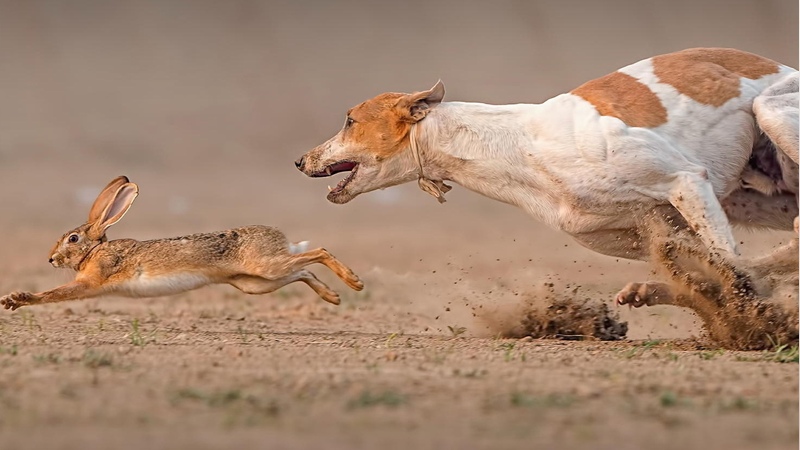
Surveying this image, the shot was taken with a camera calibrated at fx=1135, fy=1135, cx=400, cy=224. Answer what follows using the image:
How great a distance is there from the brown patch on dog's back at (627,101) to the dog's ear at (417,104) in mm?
834

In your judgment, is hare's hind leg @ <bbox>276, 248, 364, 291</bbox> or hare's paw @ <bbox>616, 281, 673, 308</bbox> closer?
→ hare's paw @ <bbox>616, 281, 673, 308</bbox>

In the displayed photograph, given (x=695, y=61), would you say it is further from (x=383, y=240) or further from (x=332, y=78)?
(x=332, y=78)

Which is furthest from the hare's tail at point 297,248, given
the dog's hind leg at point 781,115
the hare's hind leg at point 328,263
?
the dog's hind leg at point 781,115

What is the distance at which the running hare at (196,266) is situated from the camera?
795 cm

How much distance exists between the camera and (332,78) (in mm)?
24969

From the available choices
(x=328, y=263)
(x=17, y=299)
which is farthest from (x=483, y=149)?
(x=17, y=299)

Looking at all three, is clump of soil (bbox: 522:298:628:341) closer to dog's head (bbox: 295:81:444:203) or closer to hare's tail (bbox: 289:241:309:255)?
dog's head (bbox: 295:81:444:203)

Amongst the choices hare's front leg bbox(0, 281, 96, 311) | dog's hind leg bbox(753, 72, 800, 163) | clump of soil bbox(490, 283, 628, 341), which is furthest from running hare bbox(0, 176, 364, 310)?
dog's hind leg bbox(753, 72, 800, 163)

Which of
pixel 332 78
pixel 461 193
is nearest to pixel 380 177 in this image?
pixel 461 193

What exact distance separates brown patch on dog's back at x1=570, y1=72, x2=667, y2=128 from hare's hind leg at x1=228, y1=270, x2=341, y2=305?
2.43 metres

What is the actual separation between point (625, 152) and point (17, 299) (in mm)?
4194

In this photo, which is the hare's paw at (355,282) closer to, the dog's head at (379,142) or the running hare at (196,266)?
the running hare at (196,266)

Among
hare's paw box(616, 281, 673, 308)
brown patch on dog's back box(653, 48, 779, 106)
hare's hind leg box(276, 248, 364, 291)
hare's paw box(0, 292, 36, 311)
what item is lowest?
→ hare's paw box(616, 281, 673, 308)

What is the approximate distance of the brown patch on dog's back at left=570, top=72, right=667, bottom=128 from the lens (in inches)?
256
